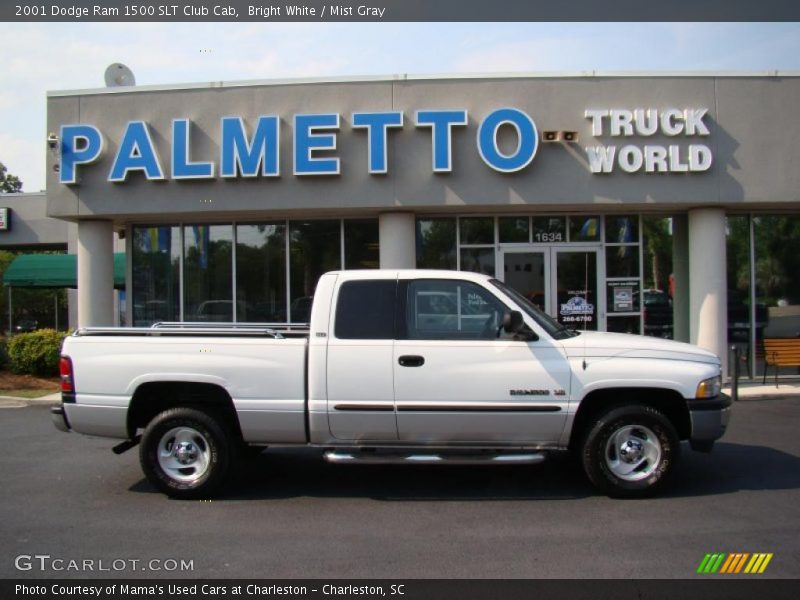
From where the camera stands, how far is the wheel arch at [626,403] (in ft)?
18.8

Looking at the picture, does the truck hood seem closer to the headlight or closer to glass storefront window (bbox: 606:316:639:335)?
the headlight

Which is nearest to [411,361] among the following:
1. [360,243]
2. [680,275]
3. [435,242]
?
[435,242]

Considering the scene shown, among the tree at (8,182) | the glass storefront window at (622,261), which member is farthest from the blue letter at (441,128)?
the tree at (8,182)

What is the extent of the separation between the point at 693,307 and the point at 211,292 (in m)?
9.75

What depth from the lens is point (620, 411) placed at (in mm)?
5609

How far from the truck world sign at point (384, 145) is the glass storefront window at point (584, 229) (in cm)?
144

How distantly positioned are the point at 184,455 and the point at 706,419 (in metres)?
4.55

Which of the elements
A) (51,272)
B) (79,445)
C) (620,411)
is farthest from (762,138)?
(51,272)

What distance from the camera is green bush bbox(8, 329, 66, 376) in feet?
45.2

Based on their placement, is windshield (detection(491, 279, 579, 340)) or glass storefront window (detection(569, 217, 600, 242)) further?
glass storefront window (detection(569, 217, 600, 242))

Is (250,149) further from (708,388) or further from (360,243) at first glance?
(708,388)

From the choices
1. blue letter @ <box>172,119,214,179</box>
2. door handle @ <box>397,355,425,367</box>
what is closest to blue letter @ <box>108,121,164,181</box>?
blue letter @ <box>172,119,214,179</box>

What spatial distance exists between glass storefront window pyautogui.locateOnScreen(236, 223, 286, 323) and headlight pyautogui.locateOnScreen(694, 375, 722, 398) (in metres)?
9.55
